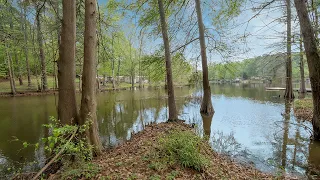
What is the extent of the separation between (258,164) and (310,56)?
371 cm

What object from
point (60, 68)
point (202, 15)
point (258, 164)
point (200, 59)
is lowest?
point (258, 164)

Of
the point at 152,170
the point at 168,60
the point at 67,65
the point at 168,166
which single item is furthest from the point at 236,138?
the point at 67,65

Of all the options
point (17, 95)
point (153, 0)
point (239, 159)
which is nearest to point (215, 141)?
point (239, 159)

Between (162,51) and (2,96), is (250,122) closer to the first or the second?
(162,51)

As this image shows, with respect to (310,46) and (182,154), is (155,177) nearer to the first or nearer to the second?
(182,154)

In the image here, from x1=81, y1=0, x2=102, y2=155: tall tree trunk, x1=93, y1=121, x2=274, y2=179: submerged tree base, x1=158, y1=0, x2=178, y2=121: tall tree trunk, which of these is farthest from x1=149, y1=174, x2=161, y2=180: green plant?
x1=158, y1=0, x2=178, y2=121: tall tree trunk

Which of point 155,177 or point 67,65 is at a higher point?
point 67,65

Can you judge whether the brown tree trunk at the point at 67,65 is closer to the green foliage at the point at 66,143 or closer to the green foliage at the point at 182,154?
the green foliage at the point at 66,143

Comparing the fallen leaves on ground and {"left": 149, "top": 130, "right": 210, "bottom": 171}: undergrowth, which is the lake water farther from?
{"left": 149, "top": 130, "right": 210, "bottom": 171}: undergrowth

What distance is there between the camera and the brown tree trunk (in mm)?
4023

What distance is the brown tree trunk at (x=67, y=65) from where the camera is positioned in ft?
13.2

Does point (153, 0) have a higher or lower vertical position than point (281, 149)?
higher

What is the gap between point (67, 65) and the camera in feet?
13.3

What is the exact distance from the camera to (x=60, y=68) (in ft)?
13.3
